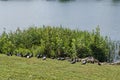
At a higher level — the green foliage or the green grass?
the green foliage

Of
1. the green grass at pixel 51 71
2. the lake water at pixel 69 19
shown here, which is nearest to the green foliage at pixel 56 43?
the green grass at pixel 51 71

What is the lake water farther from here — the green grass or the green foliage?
the green grass

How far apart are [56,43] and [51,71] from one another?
339 centimetres

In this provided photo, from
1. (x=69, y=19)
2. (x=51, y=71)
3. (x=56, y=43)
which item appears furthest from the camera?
(x=69, y=19)

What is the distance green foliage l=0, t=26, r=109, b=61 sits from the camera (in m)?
10.4

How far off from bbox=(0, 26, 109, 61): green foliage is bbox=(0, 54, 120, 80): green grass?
1.61 m

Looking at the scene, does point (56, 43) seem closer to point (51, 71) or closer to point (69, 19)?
point (51, 71)

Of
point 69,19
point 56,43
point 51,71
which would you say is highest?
point 69,19

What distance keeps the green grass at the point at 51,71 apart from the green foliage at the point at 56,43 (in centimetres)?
161

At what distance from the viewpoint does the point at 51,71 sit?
740 centimetres

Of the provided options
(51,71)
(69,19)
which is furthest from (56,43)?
(69,19)

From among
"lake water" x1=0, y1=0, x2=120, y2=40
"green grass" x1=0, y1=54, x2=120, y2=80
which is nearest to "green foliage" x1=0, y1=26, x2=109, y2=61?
"green grass" x1=0, y1=54, x2=120, y2=80

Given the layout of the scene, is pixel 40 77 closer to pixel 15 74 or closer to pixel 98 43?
pixel 15 74

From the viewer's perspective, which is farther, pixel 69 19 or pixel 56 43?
pixel 69 19
